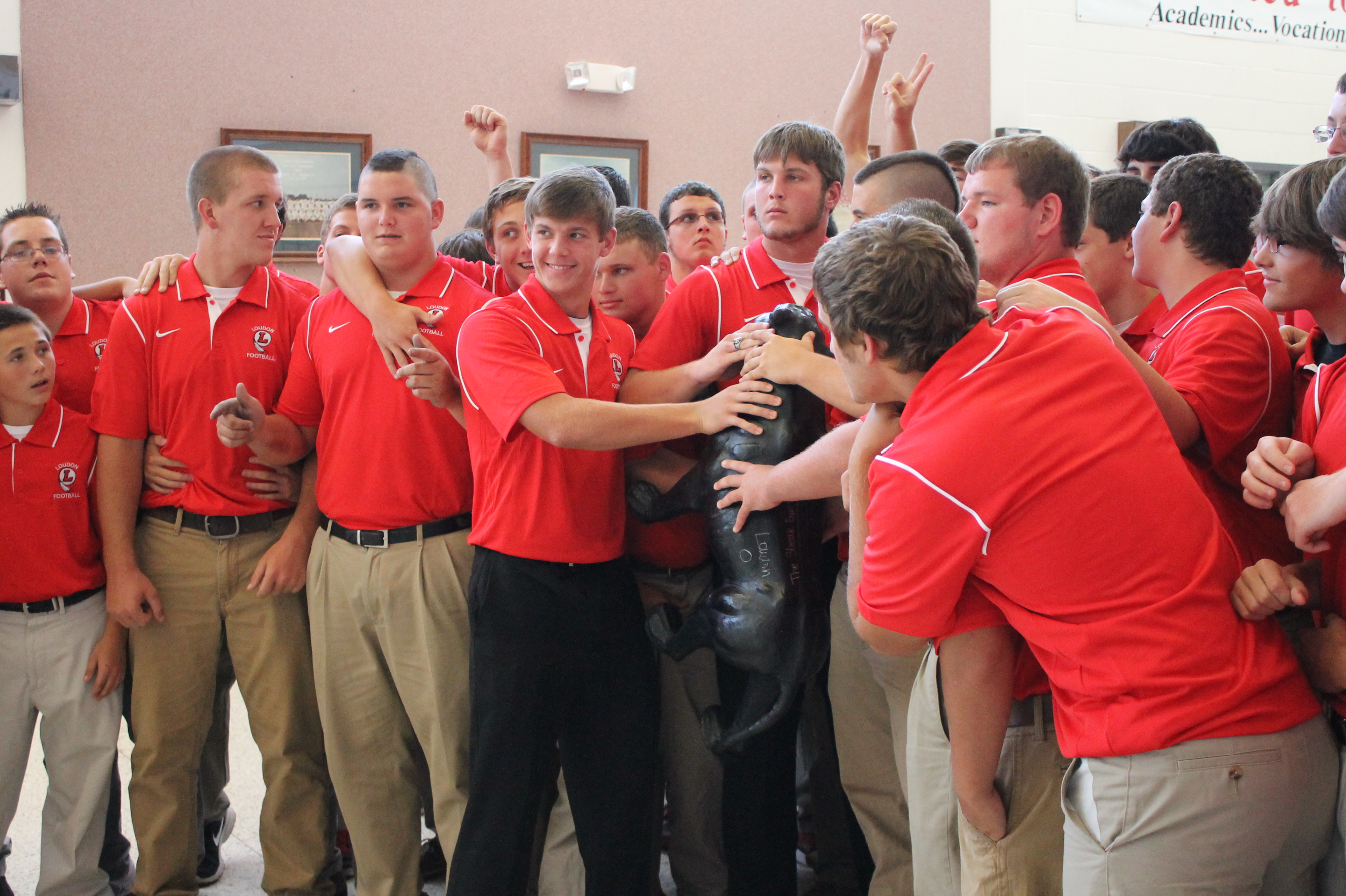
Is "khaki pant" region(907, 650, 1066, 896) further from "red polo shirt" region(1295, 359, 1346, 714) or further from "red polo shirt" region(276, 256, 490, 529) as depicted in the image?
"red polo shirt" region(276, 256, 490, 529)

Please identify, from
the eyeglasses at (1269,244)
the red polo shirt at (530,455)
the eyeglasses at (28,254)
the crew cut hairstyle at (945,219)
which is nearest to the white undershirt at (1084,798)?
the crew cut hairstyle at (945,219)

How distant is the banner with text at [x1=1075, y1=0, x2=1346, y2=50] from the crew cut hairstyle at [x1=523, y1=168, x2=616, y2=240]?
21.4 feet

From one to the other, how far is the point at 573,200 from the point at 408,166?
1.76ft

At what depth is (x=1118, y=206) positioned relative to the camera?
2402mm

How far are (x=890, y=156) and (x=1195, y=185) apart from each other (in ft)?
2.40

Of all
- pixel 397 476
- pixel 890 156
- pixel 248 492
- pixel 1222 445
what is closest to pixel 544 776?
pixel 397 476

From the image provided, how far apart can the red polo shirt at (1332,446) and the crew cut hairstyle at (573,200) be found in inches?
53.7

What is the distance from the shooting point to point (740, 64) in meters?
6.57

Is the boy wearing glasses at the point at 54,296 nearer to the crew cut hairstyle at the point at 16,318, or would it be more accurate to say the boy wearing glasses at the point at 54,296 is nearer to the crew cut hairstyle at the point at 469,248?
the crew cut hairstyle at the point at 16,318

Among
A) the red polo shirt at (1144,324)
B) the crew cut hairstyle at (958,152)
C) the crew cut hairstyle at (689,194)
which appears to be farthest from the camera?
the crew cut hairstyle at (689,194)

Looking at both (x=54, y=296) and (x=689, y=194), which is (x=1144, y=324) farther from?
(x=54, y=296)

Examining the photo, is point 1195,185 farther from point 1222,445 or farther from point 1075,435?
point 1075,435

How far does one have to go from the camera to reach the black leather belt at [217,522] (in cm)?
254

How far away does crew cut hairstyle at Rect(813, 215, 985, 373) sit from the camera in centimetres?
141
